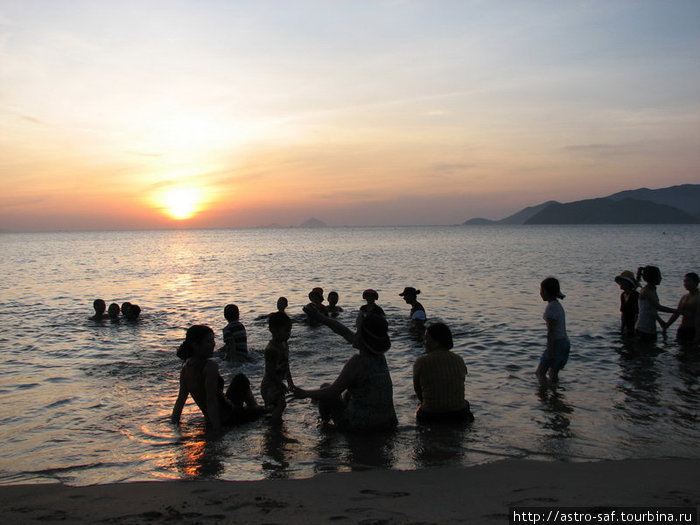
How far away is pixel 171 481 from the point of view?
587 centimetres

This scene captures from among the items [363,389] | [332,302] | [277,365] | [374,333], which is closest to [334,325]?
[374,333]

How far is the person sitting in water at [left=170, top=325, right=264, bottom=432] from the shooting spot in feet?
23.9

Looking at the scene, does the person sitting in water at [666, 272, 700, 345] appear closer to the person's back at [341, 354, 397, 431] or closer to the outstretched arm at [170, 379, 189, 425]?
the person's back at [341, 354, 397, 431]

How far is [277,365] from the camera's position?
7.71 m

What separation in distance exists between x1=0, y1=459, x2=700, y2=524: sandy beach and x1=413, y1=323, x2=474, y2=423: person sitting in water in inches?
57.8

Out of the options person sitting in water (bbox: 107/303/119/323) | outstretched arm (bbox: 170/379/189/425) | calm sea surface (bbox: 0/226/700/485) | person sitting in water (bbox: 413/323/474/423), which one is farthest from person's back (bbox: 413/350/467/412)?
person sitting in water (bbox: 107/303/119/323)

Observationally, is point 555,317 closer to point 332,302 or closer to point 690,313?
point 690,313

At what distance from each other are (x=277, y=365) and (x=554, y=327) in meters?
5.08

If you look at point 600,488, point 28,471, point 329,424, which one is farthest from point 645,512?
point 28,471

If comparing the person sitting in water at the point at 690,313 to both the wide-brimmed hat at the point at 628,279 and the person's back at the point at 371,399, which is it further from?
the person's back at the point at 371,399

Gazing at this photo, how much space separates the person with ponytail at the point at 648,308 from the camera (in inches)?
509

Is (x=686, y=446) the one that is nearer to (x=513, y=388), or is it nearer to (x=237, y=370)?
(x=513, y=388)

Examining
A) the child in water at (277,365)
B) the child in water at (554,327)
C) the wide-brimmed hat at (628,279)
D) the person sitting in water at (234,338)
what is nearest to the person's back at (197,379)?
the child in water at (277,365)

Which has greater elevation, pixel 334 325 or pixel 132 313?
pixel 334 325
